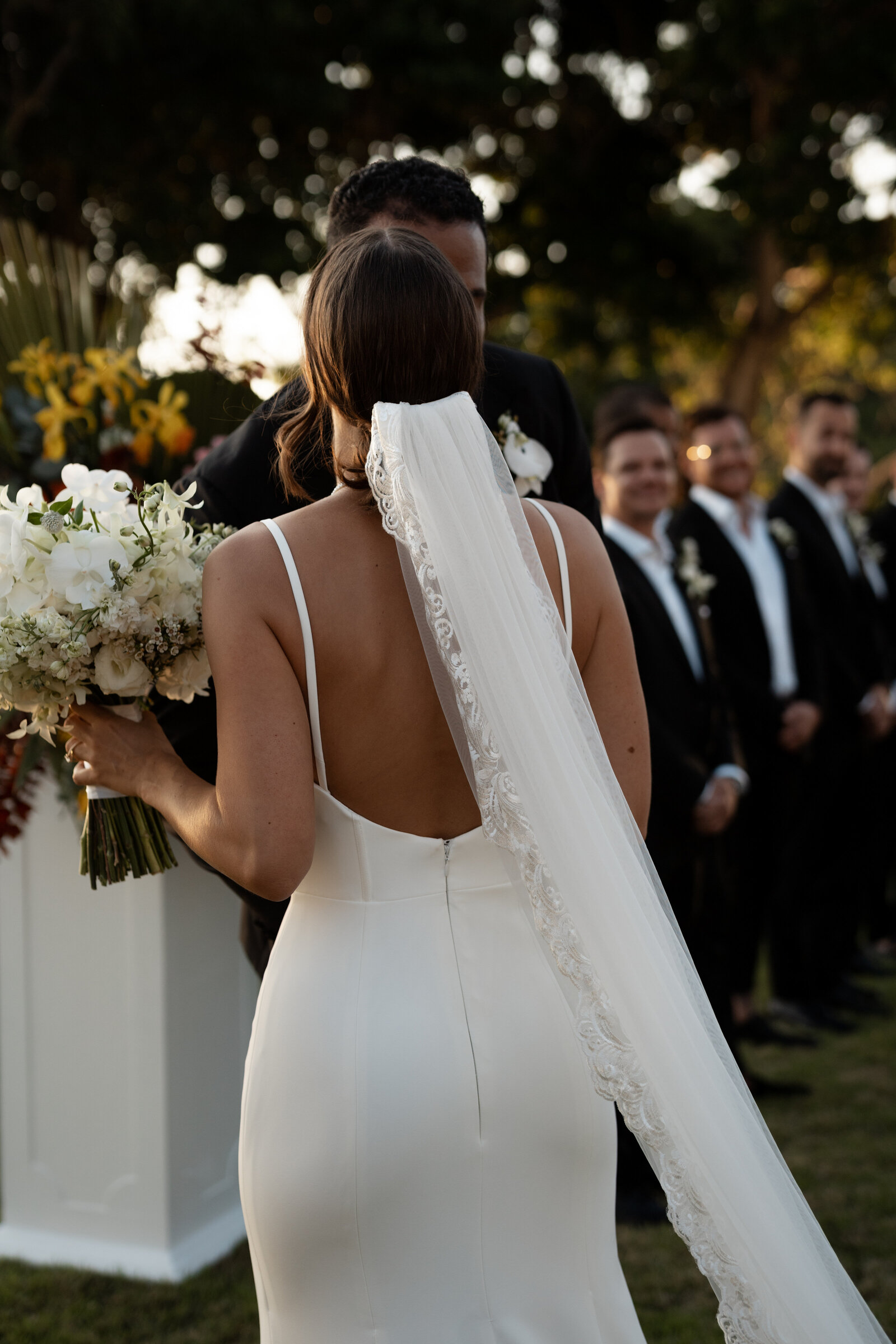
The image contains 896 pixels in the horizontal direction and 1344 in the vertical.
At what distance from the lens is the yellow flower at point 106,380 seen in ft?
10.9

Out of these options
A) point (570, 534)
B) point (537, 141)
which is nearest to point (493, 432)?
point (570, 534)

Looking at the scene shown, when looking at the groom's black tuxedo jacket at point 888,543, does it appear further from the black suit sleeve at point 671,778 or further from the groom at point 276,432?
the groom at point 276,432

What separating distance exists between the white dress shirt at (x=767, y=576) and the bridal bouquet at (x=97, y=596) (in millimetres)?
4198

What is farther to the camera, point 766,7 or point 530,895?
point 766,7

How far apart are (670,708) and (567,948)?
280cm

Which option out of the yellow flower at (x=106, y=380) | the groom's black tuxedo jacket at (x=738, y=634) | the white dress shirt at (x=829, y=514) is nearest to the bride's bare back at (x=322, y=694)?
the yellow flower at (x=106, y=380)

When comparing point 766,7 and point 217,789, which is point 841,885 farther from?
point 766,7

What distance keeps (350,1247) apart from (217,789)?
2.38 ft

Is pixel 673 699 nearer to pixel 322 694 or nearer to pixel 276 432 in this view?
pixel 276 432

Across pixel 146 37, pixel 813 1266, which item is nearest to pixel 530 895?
pixel 813 1266

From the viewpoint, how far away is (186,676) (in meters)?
2.13

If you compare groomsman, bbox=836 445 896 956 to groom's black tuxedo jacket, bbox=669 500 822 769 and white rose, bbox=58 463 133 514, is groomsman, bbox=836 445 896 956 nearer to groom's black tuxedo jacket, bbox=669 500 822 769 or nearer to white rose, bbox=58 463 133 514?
groom's black tuxedo jacket, bbox=669 500 822 769

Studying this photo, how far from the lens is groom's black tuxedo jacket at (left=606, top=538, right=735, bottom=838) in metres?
4.29

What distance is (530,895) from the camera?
1809 millimetres
